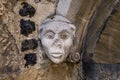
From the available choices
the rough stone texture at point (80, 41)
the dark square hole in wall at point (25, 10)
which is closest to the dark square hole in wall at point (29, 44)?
the rough stone texture at point (80, 41)

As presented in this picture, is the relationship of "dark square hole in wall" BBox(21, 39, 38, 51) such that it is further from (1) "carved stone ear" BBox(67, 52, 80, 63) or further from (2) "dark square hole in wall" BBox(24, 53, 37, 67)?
(1) "carved stone ear" BBox(67, 52, 80, 63)

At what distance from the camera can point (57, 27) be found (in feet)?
6.70

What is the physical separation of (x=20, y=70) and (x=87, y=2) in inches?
17.9

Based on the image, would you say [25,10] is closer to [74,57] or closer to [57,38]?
[57,38]

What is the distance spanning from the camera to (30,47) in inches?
82.0

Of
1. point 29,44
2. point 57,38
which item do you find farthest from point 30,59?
point 57,38

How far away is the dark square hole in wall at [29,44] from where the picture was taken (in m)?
2.07

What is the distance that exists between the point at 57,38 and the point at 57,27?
0.05m

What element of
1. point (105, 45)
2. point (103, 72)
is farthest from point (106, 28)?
point (103, 72)

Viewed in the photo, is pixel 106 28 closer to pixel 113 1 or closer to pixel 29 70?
pixel 113 1

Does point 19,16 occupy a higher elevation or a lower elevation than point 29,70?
higher

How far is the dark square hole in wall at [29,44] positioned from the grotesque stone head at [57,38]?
0.14 ft

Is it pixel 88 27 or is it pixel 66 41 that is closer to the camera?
pixel 66 41

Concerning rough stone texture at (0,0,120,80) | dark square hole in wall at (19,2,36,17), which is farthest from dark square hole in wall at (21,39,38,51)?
dark square hole in wall at (19,2,36,17)
